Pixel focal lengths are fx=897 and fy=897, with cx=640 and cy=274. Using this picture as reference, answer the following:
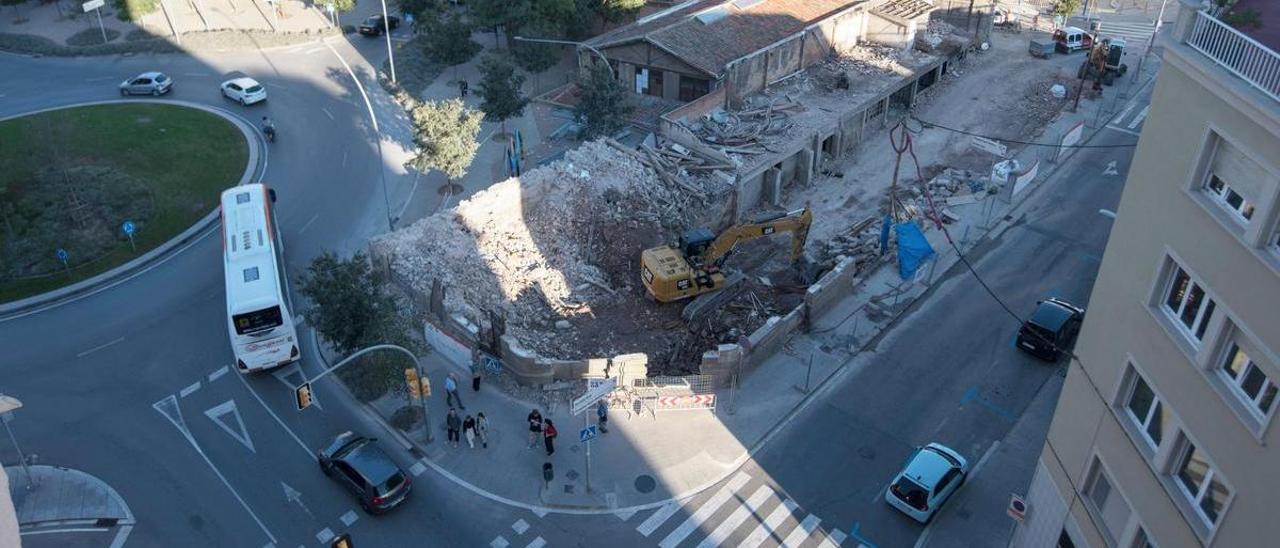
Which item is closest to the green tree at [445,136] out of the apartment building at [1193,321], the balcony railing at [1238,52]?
the apartment building at [1193,321]

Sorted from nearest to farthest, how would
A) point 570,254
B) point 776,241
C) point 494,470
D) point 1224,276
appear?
point 1224,276 < point 494,470 < point 570,254 < point 776,241

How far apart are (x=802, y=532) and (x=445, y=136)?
23077mm

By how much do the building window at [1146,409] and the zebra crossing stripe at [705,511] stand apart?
36.0 feet

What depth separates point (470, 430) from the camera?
90.1 ft

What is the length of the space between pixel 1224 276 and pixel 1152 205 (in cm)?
241

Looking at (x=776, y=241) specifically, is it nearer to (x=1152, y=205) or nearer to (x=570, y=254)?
(x=570, y=254)

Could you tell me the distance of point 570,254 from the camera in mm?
36969

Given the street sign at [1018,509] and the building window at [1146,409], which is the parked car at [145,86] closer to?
the street sign at [1018,509]

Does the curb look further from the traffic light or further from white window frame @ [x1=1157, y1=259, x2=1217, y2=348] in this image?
white window frame @ [x1=1157, y1=259, x2=1217, y2=348]

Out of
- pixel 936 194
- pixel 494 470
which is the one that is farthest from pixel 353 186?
pixel 936 194

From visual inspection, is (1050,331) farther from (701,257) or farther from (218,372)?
(218,372)

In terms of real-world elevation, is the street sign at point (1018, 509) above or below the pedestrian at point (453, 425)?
above

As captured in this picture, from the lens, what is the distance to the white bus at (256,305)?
1144 inches

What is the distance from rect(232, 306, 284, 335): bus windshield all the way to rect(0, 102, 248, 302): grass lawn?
11937 millimetres
